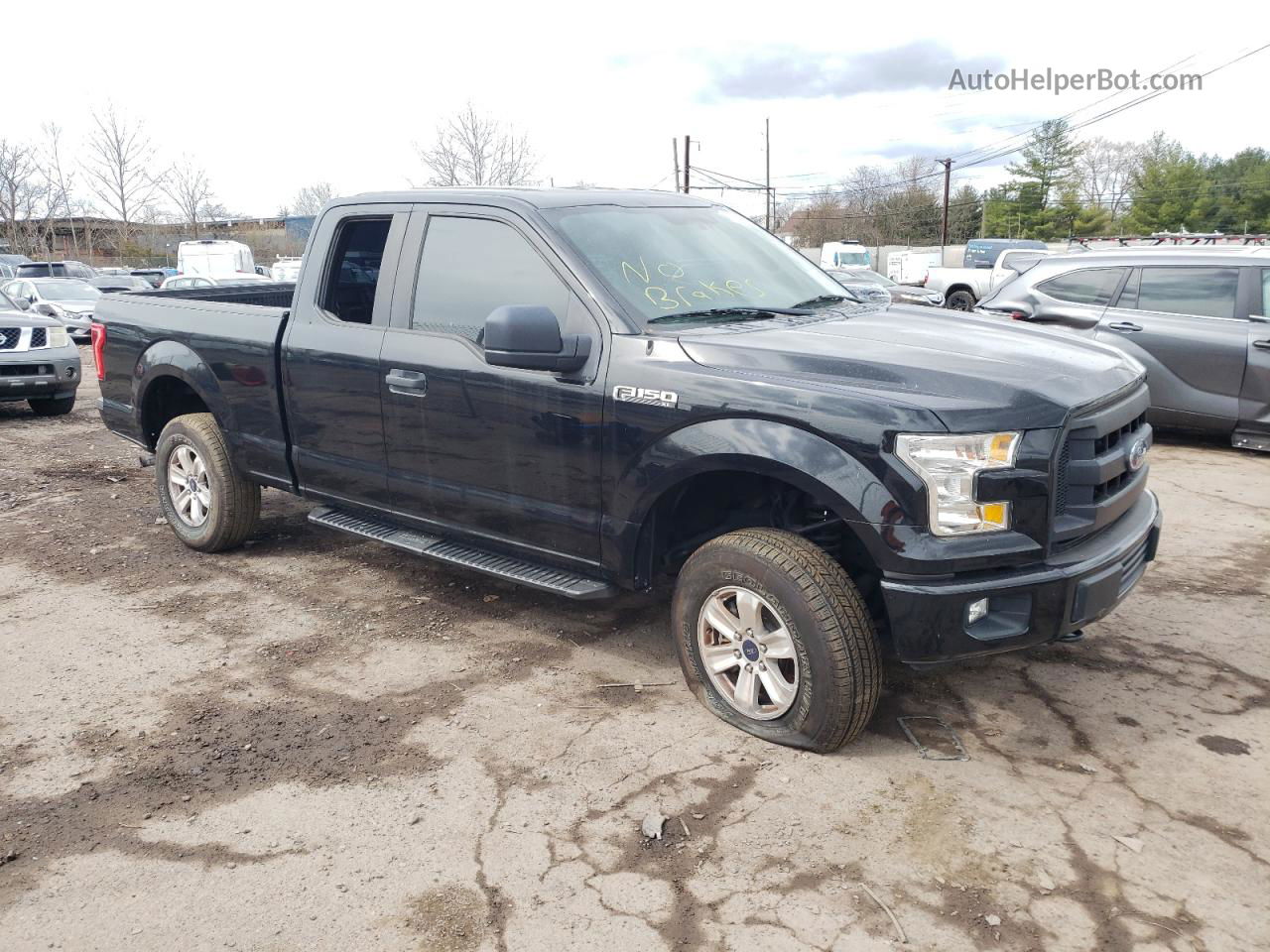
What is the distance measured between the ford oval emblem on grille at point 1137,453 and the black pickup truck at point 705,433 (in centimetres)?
2

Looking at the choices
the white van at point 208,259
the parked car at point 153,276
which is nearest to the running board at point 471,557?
the parked car at point 153,276

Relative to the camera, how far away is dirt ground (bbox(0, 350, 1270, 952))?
2.72m

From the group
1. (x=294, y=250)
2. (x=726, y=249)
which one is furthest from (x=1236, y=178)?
(x=726, y=249)

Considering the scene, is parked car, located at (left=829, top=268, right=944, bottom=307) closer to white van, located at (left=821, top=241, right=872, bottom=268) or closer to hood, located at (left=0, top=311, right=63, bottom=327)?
white van, located at (left=821, top=241, right=872, bottom=268)

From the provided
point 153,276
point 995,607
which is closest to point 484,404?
point 995,607

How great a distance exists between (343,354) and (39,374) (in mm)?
8016

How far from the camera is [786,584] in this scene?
11.0 ft

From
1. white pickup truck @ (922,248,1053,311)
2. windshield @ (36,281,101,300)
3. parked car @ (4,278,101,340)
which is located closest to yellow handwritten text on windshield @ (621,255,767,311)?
white pickup truck @ (922,248,1053,311)

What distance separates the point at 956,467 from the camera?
3.15 m

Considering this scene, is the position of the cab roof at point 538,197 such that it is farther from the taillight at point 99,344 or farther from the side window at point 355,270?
the taillight at point 99,344

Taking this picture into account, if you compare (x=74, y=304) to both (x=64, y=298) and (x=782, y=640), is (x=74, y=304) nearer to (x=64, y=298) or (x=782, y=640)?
(x=64, y=298)

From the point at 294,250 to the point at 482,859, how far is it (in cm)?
6501

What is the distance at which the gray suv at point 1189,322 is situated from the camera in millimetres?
8125

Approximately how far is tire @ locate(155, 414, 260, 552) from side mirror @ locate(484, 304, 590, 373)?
8.28 feet
